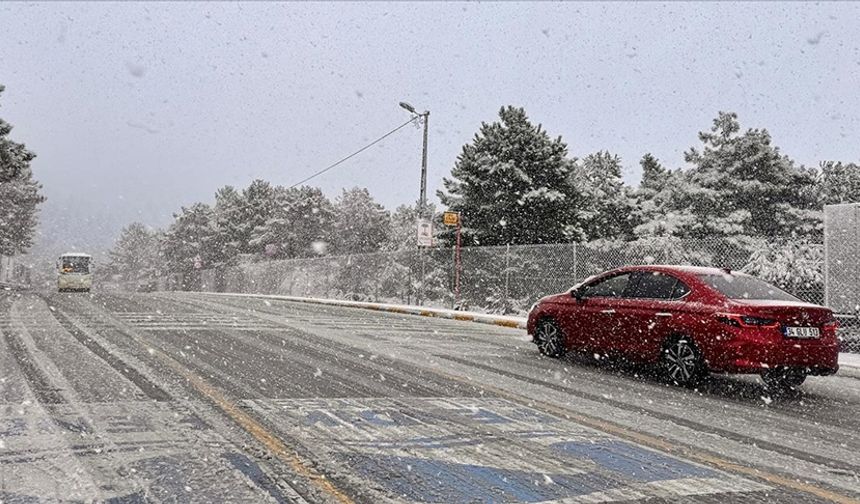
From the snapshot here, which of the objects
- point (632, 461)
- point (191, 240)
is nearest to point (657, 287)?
point (632, 461)

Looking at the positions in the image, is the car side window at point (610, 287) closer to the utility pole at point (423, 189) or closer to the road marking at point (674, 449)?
the road marking at point (674, 449)

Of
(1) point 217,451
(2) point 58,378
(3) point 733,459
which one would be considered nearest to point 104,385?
(2) point 58,378

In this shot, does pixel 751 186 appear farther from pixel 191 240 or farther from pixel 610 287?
pixel 191 240

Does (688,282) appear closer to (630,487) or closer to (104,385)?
(630,487)

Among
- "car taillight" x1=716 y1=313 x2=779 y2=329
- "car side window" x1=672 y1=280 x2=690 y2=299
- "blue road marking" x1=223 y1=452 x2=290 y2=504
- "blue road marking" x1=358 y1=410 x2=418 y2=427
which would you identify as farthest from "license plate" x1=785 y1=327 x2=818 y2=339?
"blue road marking" x1=223 y1=452 x2=290 y2=504

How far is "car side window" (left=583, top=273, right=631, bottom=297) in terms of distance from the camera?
9.05 metres

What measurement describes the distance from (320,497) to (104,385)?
3.99 meters

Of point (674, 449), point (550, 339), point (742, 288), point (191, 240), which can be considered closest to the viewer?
point (674, 449)

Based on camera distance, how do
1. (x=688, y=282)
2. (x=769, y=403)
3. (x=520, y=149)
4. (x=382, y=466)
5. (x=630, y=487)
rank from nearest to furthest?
(x=630, y=487)
(x=382, y=466)
(x=769, y=403)
(x=688, y=282)
(x=520, y=149)

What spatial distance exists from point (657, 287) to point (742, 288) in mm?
993

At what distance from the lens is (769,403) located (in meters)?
7.04

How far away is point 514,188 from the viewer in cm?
3059

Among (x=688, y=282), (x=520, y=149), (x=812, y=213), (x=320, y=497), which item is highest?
(x=520, y=149)

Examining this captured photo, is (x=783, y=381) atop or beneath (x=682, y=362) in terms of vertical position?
beneath
